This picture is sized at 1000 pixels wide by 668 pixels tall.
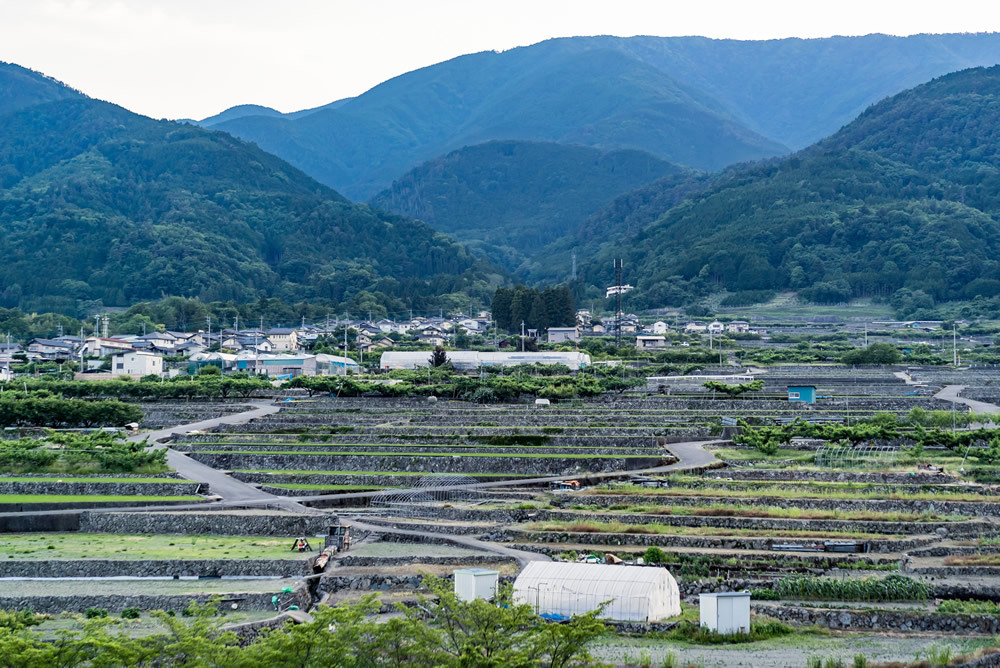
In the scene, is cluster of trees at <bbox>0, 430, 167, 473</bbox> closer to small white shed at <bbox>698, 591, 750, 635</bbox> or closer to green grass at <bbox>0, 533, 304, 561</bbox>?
green grass at <bbox>0, 533, 304, 561</bbox>

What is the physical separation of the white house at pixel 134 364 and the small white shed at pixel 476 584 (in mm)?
62327

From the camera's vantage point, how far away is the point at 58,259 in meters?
175

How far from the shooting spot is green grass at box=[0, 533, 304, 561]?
3109 cm

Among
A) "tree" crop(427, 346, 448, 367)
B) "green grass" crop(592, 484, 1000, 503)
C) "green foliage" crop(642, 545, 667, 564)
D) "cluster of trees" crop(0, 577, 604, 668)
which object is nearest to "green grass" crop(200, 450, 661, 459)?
"green grass" crop(592, 484, 1000, 503)

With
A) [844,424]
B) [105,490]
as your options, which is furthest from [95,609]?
[844,424]

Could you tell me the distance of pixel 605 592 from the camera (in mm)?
24672

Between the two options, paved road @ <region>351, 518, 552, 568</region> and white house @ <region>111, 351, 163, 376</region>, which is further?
white house @ <region>111, 351, 163, 376</region>

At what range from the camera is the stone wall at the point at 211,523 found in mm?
34750

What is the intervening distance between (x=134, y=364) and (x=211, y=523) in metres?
51.2

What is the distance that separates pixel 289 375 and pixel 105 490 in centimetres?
4546

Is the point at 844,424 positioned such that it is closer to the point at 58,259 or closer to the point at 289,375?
the point at 289,375

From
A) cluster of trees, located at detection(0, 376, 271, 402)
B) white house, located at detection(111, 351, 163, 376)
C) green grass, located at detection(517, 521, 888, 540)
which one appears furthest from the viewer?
white house, located at detection(111, 351, 163, 376)

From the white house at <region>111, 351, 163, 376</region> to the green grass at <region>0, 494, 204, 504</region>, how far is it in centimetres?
4378

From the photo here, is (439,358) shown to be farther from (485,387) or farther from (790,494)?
(790,494)
